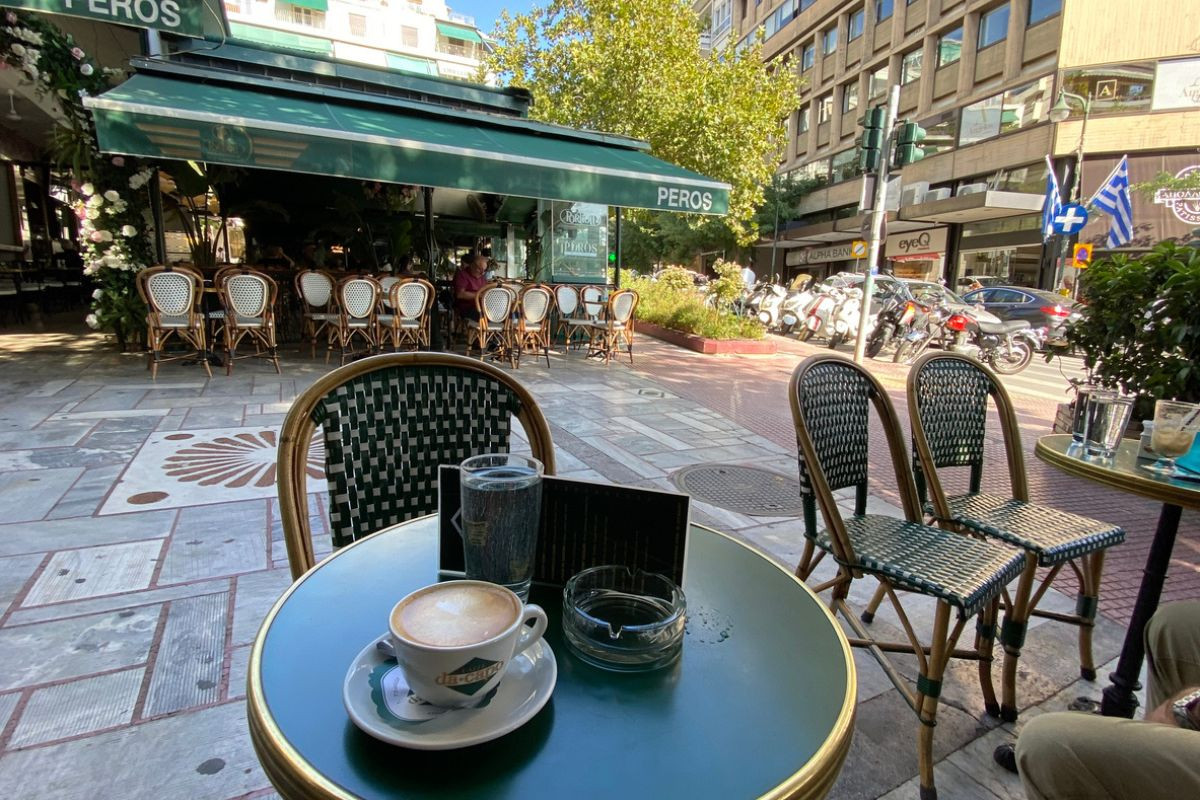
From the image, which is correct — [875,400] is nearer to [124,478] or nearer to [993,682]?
[993,682]

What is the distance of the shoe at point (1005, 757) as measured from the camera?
1.58 metres

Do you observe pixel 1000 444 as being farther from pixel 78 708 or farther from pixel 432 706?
pixel 78 708

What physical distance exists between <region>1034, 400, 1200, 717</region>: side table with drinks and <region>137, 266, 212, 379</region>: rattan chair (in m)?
6.25

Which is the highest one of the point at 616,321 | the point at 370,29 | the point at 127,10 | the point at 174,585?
the point at 370,29

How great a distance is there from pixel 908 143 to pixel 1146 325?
462cm

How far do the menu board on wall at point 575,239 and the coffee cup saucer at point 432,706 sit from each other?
9067 mm

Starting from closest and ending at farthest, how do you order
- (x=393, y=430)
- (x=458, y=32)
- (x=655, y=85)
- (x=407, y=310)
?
(x=393, y=430), (x=407, y=310), (x=655, y=85), (x=458, y=32)

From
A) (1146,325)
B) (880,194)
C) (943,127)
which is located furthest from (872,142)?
(943,127)

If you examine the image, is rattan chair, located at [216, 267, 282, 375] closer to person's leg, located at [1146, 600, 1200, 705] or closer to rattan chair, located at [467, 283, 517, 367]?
rattan chair, located at [467, 283, 517, 367]

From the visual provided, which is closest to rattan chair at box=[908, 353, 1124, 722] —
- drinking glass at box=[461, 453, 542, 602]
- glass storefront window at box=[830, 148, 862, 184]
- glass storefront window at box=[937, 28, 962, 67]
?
drinking glass at box=[461, 453, 542, 602]

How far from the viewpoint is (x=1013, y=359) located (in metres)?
9.55

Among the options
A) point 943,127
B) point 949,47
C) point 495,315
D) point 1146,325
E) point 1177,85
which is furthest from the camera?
point 943,127

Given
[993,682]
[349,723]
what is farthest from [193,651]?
[993,682]

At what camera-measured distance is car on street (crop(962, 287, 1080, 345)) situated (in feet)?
36.8
